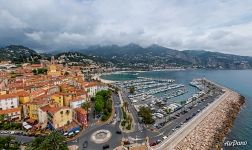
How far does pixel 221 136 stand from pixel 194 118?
8.16m

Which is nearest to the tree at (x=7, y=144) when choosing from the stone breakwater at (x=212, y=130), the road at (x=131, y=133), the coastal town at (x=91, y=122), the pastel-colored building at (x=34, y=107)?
the coastal town at (x=91, y=122)

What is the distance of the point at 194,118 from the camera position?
168ft

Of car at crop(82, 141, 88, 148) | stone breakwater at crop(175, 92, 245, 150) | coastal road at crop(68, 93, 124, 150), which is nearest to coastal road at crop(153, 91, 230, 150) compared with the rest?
stone breakwater at crop(175, 92, 245, 150)

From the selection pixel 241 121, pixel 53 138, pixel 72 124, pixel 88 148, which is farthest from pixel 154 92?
pixel 53 138

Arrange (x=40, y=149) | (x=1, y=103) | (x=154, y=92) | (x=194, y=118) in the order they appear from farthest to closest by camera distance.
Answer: (x=154, y=92) → (x=194, y=118) → (x=1, y=103) → (x=40, y=149)

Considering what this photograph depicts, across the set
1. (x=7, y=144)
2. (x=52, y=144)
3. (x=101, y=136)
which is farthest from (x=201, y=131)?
(x=7, y=144)

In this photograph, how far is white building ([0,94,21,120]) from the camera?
145 feet

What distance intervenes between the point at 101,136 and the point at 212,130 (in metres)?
22.8

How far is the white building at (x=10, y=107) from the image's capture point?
44.3m

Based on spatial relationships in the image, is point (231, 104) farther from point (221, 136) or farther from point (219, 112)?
point (221, 136)

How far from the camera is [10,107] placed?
156ft

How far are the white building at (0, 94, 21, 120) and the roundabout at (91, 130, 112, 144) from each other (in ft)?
56.0

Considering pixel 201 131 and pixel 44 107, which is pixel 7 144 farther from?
pixel 201 131

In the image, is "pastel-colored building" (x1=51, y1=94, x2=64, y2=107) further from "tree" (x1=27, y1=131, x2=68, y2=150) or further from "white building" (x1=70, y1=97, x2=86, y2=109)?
"tree" (x1=27, y1=131, x2=68, y2=150)
